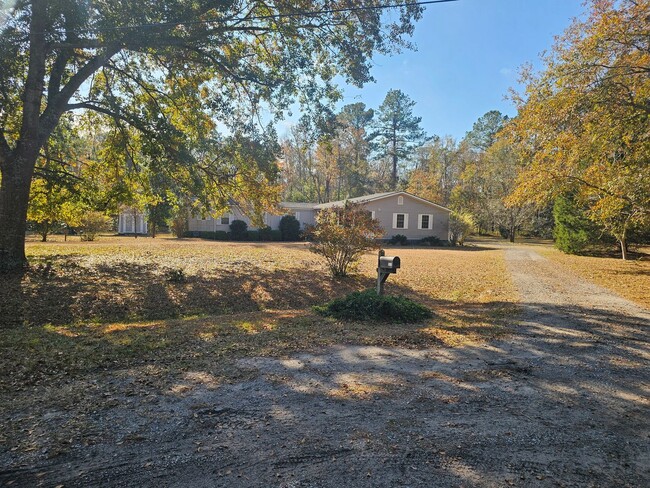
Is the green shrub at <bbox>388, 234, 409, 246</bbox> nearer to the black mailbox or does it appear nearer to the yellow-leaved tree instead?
the yellow-leaved tree

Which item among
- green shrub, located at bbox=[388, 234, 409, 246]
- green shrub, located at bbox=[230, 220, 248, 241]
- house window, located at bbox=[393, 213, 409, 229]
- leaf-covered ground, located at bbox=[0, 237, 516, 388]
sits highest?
house window, located at bbox=[393, 213, 409, 229]

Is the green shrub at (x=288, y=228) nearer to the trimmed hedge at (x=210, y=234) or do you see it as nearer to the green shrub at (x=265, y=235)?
the green shrub at (x=265, y=235)

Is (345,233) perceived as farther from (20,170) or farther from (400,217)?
(400,217)

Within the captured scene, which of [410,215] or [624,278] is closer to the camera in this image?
[624,278]

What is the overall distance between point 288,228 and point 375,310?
24938mm

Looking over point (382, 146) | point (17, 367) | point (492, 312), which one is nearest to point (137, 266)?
point (17, 367)

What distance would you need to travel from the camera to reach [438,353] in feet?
15.2

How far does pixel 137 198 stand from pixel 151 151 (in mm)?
3396

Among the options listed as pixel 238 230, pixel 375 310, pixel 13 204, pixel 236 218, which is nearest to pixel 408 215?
pixel 238 230

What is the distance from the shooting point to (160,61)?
1071 cm

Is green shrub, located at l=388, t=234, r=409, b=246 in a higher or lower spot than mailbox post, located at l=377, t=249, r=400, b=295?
higher

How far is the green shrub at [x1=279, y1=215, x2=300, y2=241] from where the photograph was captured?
103ft

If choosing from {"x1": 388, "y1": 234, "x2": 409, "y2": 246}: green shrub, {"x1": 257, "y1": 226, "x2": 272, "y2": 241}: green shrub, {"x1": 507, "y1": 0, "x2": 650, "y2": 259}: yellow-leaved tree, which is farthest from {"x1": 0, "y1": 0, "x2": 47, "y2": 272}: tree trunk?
{"x1": 388, "y1": 234, "x2": 409, "y2": 246}: green shrub

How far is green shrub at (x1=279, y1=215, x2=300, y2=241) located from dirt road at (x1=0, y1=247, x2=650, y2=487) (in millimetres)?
27040
